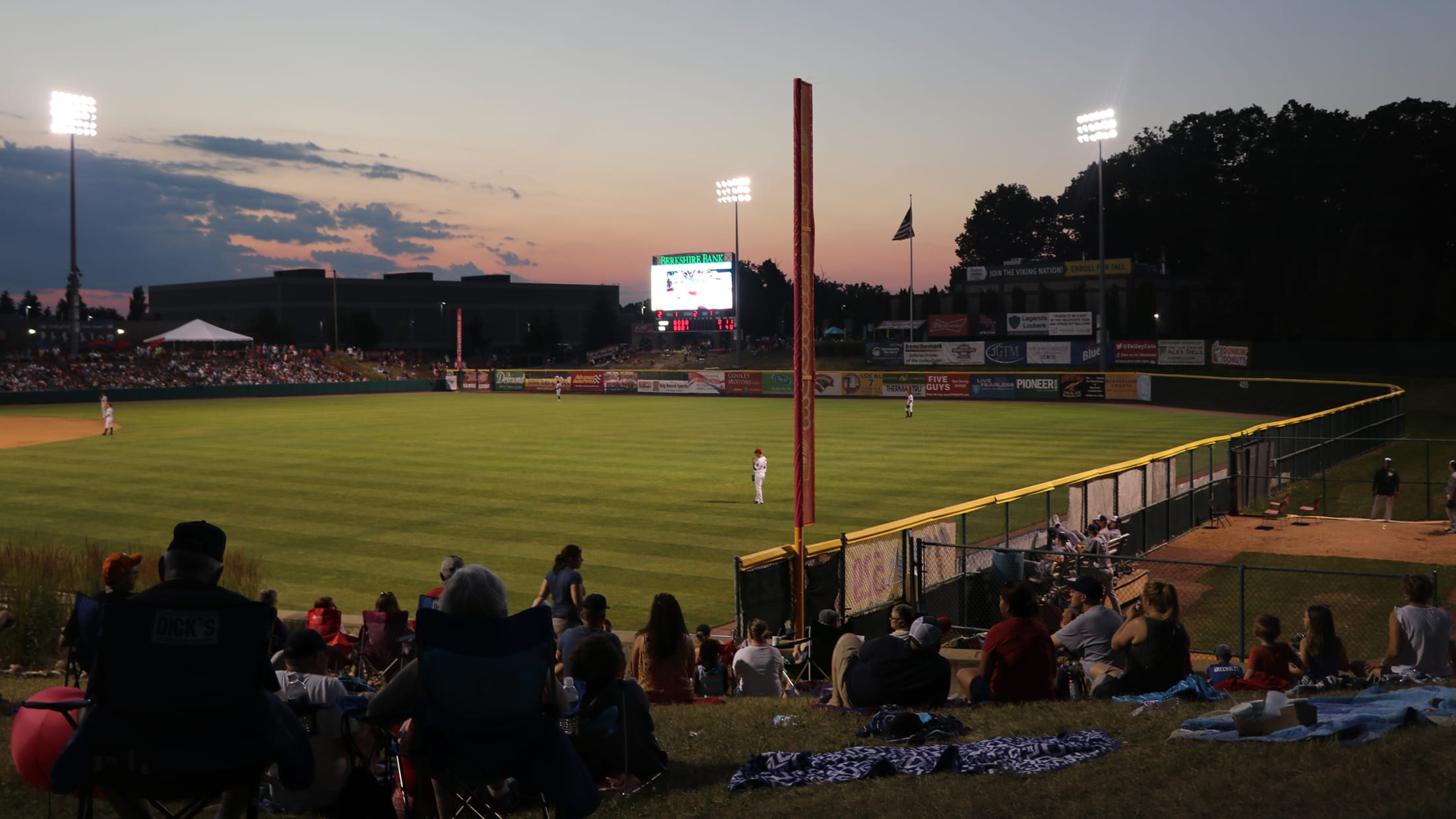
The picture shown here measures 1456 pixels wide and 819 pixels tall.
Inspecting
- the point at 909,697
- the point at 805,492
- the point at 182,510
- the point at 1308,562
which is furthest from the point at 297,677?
the point at 182,510

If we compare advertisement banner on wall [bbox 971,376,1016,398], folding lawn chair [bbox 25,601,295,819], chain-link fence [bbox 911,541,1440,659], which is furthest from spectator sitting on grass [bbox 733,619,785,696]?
advertisement banner on wall [bbox 971,376,1016,398]

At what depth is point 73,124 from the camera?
6912cm

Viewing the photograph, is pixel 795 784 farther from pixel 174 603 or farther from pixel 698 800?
pixel 174 603

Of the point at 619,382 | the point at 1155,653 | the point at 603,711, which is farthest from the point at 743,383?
the point at 603,711

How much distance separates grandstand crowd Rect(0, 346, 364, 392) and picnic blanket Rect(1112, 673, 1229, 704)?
→ 2854 inches

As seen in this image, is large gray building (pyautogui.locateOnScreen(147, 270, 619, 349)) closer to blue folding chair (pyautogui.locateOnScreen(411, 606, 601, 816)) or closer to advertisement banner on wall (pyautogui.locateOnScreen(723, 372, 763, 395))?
advertisement banner on wall (pyautogui.locateOnScreen(723, 372, 763, 395))

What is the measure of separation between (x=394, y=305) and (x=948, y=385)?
9768cm

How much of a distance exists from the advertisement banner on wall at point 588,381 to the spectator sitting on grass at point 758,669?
70182 mm

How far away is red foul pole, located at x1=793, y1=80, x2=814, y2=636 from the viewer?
14.0 meters

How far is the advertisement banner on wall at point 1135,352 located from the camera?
6888 centimetres

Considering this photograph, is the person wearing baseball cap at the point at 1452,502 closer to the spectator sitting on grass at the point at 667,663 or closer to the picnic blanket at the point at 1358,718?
the picnic blanket at the point at 1358,718

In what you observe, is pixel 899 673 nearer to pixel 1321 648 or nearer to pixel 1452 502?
pixel 1321 648

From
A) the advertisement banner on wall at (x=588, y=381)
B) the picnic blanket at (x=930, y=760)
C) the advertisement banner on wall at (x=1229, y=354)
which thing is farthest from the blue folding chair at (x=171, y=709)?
the advertisement banner on wall at (x=588, y=381)

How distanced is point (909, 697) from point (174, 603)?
507cm
